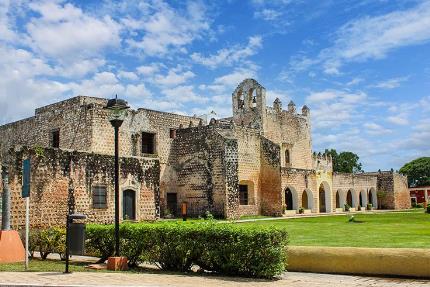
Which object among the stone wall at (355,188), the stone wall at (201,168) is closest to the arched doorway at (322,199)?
the stone wall at (355,188)

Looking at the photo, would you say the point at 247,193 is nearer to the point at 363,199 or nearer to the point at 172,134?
the point at 172,134

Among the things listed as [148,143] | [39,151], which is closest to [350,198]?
[148,143]

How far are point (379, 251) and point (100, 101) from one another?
2290 cm

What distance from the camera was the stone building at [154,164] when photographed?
1862 cm

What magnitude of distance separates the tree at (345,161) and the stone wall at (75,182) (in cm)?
6696

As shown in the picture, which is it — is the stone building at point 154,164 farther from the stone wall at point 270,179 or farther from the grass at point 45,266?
the grass at point 45,266

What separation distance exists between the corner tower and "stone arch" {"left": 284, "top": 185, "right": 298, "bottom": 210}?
235 inches

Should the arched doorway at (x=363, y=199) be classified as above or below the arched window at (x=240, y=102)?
below

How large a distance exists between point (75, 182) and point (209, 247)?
416 inches

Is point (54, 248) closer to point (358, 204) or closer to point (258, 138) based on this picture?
point (258, 138)

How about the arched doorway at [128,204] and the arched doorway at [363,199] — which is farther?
the arched doorway at [363,199]

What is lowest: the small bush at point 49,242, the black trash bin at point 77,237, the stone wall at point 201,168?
the small bush at point 49,242

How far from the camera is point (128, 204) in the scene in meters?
21.4

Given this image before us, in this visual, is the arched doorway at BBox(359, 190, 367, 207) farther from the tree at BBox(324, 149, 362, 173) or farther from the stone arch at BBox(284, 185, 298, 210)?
the tree at BBox(324, 149, 362, 173)
